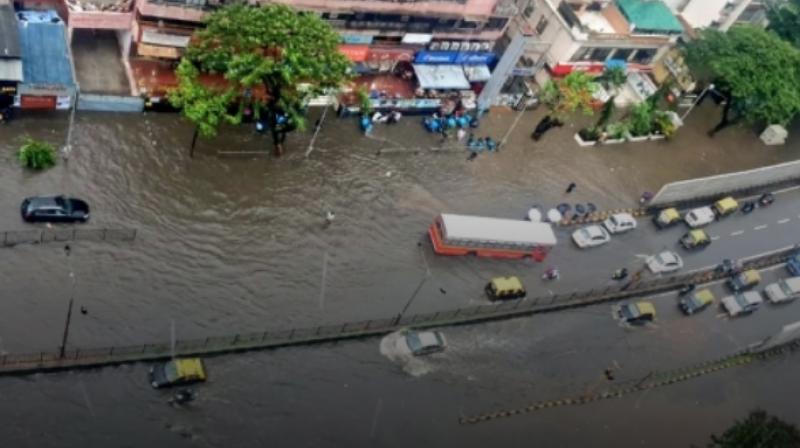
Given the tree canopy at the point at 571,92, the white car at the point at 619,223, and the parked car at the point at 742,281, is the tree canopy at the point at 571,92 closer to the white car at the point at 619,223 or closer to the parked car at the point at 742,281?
the white car at the point at 619,223

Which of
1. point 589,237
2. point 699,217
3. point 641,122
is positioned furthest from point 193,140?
point 699,217

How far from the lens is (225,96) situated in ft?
239

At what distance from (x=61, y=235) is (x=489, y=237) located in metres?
35.9

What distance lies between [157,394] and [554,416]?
3170cm

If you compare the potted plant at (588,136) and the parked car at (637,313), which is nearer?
the parked car at (637,313)

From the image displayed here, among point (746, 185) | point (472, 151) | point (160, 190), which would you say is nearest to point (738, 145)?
point (746, 185)

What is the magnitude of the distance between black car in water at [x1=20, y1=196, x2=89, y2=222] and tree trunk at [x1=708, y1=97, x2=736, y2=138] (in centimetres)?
7209

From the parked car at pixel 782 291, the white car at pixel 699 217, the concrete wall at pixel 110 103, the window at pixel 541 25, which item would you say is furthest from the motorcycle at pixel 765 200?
the concrete wall at pixel 110 103

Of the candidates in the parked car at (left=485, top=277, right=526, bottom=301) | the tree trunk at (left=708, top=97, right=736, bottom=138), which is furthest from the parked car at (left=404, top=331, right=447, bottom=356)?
the tree trunk at (left=708, top=97, right=736, bottom=138)

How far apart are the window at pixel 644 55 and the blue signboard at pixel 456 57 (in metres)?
18.4

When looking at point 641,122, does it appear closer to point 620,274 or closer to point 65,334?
point 620,274

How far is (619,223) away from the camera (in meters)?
86.6

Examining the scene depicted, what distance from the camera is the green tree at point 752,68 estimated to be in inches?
3755

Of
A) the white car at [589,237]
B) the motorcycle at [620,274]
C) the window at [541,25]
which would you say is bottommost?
the motorcycle at [620,274]
